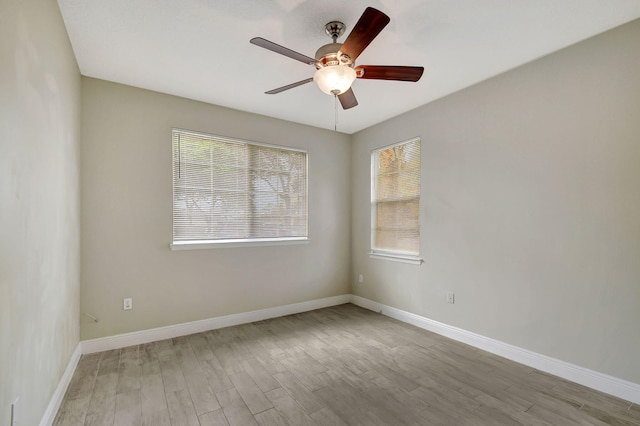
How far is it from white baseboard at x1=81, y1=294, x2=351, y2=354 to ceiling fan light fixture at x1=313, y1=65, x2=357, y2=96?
284 centimetres

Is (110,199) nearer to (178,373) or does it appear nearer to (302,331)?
(178,373)

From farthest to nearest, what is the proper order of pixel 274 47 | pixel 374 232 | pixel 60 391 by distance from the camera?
pixel 374 232 → pixel 60 391 → pixel 274 47

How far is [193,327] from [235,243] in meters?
1.04

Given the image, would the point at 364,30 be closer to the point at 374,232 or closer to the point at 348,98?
the point at 348,98

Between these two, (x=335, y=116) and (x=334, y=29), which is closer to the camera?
(x=334, y=29)

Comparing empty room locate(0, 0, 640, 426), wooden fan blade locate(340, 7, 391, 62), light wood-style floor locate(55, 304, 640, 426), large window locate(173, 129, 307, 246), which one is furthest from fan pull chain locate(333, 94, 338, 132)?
light wood-style floor locate(55, 304, 640, 426)

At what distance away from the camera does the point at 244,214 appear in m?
3.67

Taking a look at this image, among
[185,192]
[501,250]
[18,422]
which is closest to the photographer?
[18,422]

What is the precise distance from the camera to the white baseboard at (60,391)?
69.2 inches

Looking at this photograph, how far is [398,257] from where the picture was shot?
12.4 ft

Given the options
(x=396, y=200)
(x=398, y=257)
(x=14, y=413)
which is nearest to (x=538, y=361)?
(x=398, y=257)

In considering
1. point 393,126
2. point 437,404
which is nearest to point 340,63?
point 393,126

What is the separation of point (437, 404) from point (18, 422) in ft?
7.73

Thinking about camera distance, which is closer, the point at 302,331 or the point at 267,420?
the point at 267,420
